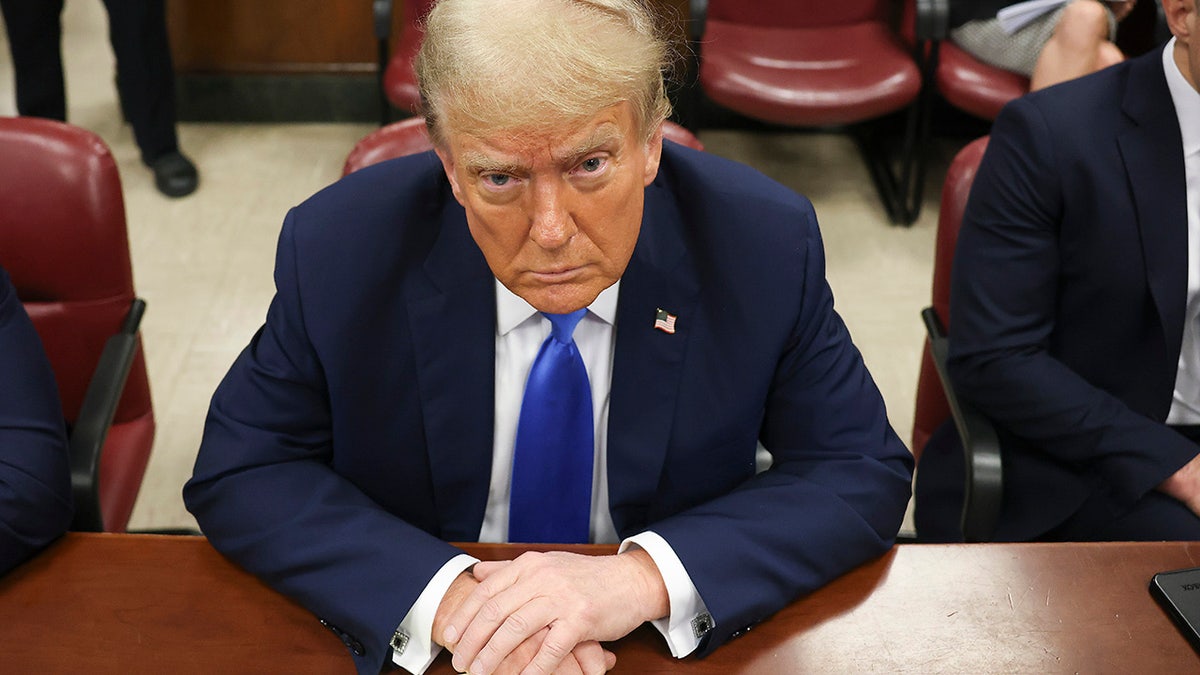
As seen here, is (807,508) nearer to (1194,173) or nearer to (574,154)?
(574,154)

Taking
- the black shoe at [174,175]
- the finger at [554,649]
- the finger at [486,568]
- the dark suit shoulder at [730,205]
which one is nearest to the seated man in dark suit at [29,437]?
the finger at [486,568]

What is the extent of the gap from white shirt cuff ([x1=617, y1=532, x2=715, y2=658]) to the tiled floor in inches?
73.2

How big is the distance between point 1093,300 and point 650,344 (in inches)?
33.9

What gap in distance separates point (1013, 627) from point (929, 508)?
2.94ft

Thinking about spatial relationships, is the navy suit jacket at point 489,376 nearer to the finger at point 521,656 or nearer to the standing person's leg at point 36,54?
the finger at point 521,656

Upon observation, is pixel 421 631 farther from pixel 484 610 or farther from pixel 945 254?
pixel 945 254

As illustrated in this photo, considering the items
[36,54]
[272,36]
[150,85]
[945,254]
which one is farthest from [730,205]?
[272,36]

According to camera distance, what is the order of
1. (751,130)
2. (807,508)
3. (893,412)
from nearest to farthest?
(807,508) → (893,412) → (751,130)

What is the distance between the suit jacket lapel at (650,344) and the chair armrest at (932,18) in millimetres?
2596

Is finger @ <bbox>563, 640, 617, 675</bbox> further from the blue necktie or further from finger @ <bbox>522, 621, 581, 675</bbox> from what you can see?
the blue necktie

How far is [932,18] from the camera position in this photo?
3.98 metres

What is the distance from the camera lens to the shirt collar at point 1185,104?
6.52ft

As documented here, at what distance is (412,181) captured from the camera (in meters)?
1.66

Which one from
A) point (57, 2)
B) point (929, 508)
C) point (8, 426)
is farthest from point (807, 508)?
point (57, 2)
